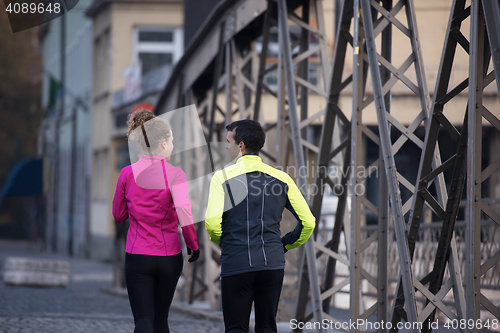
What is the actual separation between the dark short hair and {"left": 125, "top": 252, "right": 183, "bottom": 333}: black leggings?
34.8 inches

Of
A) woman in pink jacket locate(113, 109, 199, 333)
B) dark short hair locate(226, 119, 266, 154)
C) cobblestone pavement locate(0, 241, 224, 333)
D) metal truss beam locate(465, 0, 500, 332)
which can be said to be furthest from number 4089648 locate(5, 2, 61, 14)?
metal truss beam locate(465, 0, 500, 332)

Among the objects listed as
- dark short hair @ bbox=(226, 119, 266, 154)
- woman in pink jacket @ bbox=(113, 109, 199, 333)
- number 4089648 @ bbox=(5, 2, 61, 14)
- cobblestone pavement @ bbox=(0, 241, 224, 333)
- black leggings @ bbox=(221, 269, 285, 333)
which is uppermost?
number 4089648 @ bbox=(5, 2, 61, 14)

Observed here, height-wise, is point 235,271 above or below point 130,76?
below

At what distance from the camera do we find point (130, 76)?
27453 millimetres

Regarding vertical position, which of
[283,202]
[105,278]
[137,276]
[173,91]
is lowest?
[105,278]

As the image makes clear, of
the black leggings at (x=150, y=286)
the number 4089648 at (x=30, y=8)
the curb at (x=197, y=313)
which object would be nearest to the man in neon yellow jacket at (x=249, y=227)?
the black leggings at (x=150, y=286)

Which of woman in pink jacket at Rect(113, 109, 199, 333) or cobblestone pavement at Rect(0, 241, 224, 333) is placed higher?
woman in pink jacket at Rect(113, 109, 199, 333)

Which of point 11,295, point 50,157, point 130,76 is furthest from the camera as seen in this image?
point 50,157

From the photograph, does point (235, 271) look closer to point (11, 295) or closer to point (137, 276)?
point (137, 276)

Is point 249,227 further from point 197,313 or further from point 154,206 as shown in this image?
point 197,313

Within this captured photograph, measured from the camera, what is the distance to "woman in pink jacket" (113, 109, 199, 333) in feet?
17.3

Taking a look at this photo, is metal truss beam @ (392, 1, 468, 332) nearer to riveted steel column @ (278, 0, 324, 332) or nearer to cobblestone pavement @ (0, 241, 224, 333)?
riveted steel column @ (278, 0, 324, 332)

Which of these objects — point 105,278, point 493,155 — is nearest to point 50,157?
point 105,278

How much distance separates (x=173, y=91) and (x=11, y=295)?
426cm
